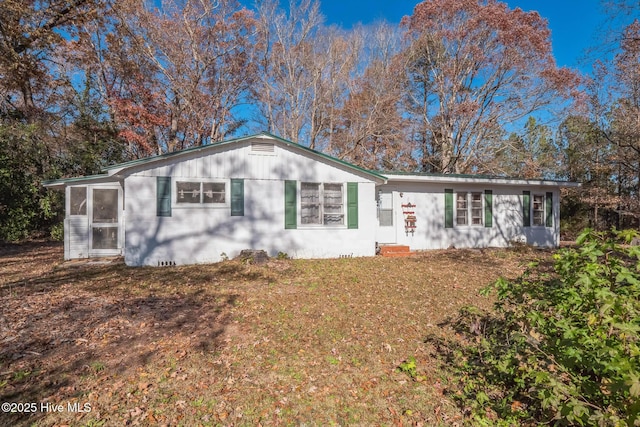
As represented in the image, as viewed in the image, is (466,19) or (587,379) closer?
(587,379)

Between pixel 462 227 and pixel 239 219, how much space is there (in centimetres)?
819

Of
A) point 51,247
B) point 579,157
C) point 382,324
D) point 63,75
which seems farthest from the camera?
point 579,157

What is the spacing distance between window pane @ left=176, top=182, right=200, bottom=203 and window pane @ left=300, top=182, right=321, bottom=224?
2.99m

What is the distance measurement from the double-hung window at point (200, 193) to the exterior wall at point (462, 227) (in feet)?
18.0

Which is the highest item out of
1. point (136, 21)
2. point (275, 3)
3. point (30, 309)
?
point (275, 3)

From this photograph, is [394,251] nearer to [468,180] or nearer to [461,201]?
[461,201]

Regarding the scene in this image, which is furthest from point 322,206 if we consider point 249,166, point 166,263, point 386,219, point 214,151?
point 166,263

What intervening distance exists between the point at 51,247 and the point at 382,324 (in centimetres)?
1339

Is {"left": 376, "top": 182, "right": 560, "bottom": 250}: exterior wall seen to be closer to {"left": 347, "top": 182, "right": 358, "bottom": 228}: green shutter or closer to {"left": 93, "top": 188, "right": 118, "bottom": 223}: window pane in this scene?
{"left": 347, "top": 182, "right": 358, "bottom": 228}: green shutter

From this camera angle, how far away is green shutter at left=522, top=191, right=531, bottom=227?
12.2 metres

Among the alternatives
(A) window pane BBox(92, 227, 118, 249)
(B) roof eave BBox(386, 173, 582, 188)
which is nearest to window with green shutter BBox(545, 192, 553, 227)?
(B) roof eave BBox(386, 173, 582, 188)

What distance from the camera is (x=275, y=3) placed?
17250mm

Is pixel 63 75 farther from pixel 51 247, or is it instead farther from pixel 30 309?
pixel 30 309

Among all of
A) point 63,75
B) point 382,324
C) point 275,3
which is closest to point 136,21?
point 63,75
